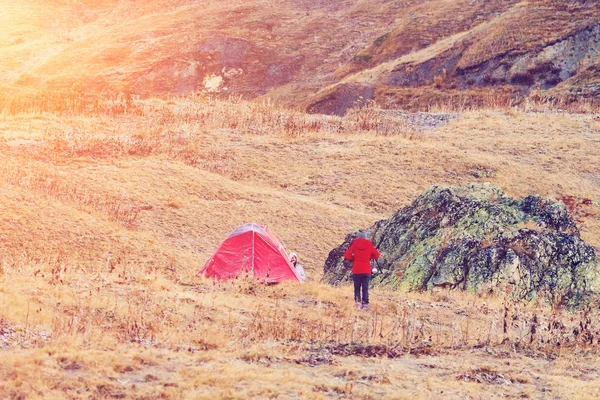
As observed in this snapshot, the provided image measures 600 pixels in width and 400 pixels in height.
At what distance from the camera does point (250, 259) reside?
1739 cm

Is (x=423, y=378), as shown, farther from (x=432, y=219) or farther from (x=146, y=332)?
(x=432, y=219)

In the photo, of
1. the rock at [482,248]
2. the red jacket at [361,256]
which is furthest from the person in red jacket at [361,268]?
the rock at [482,248]

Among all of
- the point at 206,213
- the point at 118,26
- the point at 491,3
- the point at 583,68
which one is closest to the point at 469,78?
the point at 583,68

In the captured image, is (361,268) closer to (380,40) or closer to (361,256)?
(361,256)

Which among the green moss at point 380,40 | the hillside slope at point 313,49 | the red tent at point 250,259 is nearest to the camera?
the red tent at point 250,259

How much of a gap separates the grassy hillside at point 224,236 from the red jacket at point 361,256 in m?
0.72

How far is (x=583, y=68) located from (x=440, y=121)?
1625 cm

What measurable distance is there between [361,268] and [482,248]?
370cm

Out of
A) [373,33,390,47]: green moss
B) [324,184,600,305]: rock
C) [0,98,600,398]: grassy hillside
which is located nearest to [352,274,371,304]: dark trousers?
[0,98,600,398]: grassy hillside

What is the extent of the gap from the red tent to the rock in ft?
4.45

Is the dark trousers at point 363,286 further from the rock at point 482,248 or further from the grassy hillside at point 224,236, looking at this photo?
the rock at point 482,248

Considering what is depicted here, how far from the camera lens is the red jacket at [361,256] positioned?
1380 centimetres

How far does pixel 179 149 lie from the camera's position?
28547 mm

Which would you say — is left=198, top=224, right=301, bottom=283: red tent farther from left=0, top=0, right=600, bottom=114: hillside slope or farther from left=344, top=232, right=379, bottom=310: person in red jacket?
left=0, top=0, right=600, bottom=114: hillside slope
